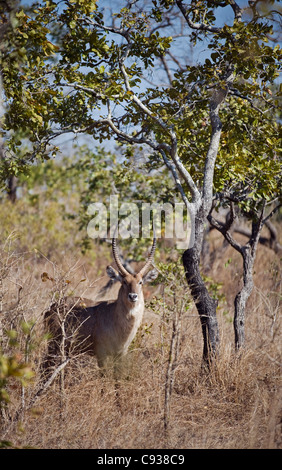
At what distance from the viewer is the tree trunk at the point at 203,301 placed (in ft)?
22.5

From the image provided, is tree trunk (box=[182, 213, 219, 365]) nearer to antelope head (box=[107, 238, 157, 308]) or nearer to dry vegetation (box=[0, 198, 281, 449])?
dry vegetation (box=[0, 198, 281, 449])

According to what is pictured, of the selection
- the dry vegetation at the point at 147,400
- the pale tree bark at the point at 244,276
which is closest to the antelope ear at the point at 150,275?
the dry vegetation at the point at 147,400

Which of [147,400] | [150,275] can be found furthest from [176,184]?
[147,400]

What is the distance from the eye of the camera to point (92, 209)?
41.3 ft

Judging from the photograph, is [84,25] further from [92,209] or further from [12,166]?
[92,209]

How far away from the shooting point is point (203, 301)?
6957 mm

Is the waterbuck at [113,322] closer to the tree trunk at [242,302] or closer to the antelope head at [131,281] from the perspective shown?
the antelope head at [131,281]

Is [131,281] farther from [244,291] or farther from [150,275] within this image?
[244,291]

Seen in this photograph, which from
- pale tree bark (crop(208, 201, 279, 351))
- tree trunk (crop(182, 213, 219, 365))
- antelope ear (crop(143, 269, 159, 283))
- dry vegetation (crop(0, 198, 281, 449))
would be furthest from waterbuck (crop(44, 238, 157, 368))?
pale tree bark (crop(208, 201, 279, 351))

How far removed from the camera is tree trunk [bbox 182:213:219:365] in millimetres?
6859
